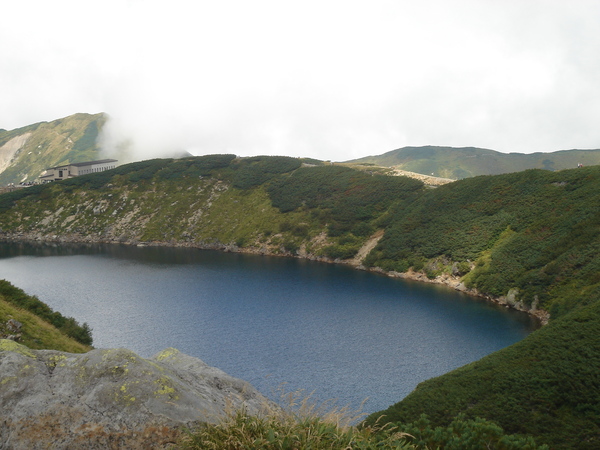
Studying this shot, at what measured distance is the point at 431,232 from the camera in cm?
9075

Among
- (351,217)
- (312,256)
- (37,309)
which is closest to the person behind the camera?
(37,309)

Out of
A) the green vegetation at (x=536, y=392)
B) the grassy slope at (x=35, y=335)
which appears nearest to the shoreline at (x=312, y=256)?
the green vegetation at (x=536, y=392)

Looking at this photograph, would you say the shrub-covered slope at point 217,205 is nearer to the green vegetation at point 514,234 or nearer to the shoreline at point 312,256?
the shoreline at point 312,256

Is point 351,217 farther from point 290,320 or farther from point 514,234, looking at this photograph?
point 290,320

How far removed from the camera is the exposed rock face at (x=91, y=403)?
27.5ft

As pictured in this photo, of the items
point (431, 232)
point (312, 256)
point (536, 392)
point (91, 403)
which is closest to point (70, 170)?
point (312, 256)

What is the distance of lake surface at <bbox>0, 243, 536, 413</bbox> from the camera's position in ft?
138

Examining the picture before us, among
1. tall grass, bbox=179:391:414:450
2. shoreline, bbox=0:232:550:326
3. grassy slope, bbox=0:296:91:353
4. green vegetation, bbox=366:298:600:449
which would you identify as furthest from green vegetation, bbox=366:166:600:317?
grassy slope, bbox=0:296:91:353

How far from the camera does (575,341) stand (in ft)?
93.0

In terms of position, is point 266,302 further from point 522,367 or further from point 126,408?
point 126,408

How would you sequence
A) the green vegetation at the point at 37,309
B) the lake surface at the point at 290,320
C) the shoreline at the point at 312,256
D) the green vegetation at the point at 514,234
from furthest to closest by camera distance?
the shoreline at the point at 312,256 < the green vegetation at the point at 514,234 < the lake surface at the point at 290,320 < the green vegetation at the point at 37,309

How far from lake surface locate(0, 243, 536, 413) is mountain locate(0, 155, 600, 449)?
7.08 meters

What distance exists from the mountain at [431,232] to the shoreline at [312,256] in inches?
14.4

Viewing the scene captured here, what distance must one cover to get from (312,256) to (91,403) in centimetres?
9737
